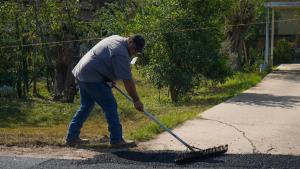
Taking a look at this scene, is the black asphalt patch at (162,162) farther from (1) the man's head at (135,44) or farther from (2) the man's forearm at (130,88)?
(1) the man's head at (135,44)

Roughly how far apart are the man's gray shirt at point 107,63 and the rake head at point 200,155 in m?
1.20

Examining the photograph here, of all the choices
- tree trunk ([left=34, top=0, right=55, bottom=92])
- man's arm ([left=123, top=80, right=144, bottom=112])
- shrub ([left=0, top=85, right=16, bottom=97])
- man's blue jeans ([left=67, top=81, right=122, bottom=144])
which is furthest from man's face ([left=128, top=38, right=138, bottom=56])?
shrub ([left=0, top=85, right=16, bottom=97])

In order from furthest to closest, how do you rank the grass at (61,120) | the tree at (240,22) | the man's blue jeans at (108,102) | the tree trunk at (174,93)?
the tree at (240,22) → the tree trunk at (174,93) → the grass at (61,120) → the man's blue jeans at (108,102)

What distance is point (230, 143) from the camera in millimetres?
8359

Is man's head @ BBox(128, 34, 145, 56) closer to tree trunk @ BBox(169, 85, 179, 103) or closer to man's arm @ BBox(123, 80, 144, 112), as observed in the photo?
man's arm @ BBox(123, 80, 144, 112)

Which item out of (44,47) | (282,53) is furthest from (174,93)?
(282,53)

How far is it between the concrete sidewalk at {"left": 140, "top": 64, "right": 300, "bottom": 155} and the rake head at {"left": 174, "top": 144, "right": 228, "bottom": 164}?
0.33m

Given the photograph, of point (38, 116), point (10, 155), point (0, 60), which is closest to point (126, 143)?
point (10, 155)

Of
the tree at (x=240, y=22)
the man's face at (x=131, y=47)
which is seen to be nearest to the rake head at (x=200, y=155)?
the man's face at (x=131, y=47)

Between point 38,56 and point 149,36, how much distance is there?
332cm

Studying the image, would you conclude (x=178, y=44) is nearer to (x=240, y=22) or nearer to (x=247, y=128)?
(x=247, y=128)

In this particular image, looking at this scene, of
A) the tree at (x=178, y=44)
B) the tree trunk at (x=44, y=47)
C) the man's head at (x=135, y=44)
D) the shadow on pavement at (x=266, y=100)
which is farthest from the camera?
the tree trunk at (x=44, y=47)

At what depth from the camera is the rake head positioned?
708cm

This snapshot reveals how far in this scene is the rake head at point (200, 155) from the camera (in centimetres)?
708
